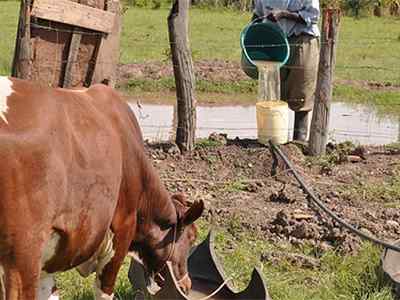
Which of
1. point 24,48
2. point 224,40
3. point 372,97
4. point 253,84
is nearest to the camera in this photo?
point 24,48

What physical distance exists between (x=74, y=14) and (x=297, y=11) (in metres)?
2.63

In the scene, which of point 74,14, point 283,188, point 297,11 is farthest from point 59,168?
point 297,11

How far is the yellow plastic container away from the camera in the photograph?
8.72 meters

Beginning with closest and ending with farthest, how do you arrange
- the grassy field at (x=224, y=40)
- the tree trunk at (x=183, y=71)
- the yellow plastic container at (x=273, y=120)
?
1. the tree trunk at (x=183, y=71)
2. the yellow plastic container at (x=273, y=120)
3. the grassy field at (x=224, y=40)

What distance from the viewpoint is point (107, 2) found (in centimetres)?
727

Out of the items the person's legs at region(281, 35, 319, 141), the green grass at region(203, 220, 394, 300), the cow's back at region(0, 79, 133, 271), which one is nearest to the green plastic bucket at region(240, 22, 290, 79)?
the person's legs at region(281, 35, 319, 141)

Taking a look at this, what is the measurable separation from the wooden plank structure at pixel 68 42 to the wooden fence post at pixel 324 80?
2147mm

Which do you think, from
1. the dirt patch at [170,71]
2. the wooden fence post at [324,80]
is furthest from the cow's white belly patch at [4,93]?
the dirt patch at [170,71]

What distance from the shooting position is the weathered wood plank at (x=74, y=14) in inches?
279

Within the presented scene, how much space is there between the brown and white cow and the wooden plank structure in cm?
241

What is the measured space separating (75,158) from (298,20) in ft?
17.8

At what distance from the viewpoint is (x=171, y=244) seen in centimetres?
519

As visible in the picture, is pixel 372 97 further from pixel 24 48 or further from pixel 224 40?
pixel 24 48

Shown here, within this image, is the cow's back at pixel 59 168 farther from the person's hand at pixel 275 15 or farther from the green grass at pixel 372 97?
the green grass at pixel 372 97
